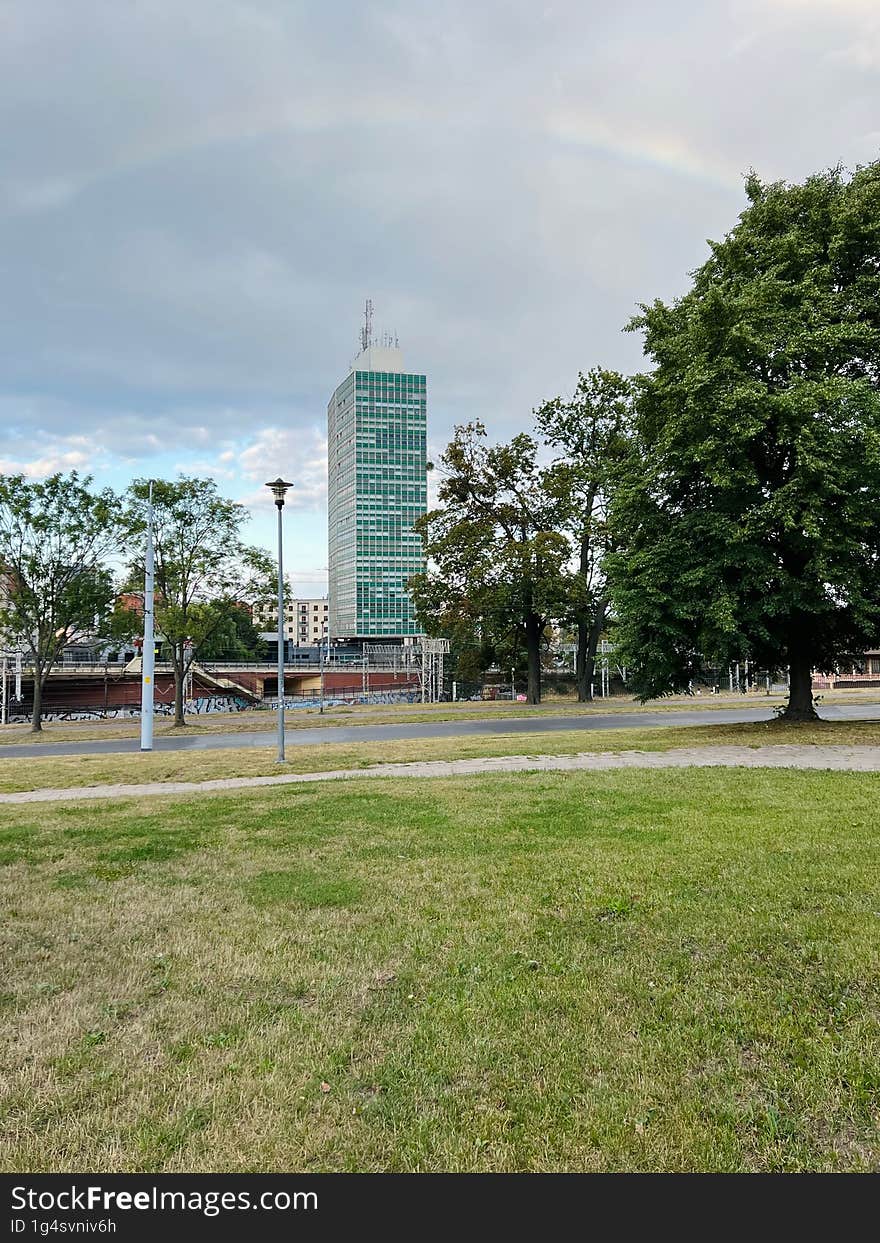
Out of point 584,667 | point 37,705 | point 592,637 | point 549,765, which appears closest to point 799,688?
point 549,765

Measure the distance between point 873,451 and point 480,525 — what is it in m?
23.4

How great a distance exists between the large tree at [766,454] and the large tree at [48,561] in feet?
78.7

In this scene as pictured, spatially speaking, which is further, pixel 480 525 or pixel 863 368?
pixel 480 525

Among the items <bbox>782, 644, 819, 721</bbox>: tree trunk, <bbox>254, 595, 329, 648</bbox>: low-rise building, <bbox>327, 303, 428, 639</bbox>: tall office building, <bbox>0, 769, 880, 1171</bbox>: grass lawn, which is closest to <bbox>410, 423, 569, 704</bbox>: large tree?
<bbox>782, 644, 819, 721</bbox>: tree trunk

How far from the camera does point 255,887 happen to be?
5.70m

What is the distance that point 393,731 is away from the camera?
76.0 feet

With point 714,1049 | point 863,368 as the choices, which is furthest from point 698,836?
point 863,368

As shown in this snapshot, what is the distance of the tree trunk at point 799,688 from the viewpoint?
1884 cm

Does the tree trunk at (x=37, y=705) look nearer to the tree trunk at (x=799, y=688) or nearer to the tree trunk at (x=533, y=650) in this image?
the tree trunk at (x=533, y=650)

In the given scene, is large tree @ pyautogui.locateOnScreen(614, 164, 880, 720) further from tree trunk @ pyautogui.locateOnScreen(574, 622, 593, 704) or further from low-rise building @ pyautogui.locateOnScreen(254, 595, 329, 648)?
low-rise building @ pyautogui.locateOnScreen(254, 595, 329, 648)

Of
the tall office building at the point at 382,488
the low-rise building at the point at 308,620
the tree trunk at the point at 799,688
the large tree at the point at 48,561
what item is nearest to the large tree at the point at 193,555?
the large tree at the point at 48,561

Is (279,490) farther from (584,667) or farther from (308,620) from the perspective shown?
(308,620)

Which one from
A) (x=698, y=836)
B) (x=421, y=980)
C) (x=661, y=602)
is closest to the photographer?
(x=421, y=980)

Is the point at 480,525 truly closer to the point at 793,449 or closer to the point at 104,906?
the point at 793,449
